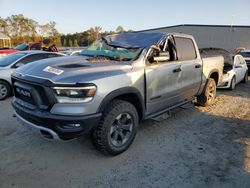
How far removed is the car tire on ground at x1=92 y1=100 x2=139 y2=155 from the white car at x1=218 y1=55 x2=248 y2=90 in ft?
19.8

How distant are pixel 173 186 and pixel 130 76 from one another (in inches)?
67.3

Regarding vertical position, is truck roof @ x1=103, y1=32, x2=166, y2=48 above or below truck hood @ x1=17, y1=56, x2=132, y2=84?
above

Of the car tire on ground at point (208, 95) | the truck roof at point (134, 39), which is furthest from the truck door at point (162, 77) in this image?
the car tire on ground at point (208, 95)

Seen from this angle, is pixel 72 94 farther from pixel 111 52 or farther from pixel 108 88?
pixel 111 52

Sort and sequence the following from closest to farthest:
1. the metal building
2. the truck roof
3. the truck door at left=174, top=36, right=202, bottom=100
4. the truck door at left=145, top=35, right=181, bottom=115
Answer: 1. the truck door at left=145, top=35, right=181, bottom=115
2. the truck roof
3. the truck door at left=174, top=36, right=202, bottom=100
4. the metal building

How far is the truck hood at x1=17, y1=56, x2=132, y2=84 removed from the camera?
3209 millimetres

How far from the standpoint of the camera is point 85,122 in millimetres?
3170

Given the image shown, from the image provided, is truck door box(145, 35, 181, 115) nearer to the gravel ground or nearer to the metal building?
the gravel ground

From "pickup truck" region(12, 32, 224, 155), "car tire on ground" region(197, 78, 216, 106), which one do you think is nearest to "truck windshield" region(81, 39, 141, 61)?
"pickup truck" region(12, 32, 224, 155)

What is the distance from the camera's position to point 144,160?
12.3 ft

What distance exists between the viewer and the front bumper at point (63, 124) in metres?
3.12

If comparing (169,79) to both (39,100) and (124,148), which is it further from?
(39,100)

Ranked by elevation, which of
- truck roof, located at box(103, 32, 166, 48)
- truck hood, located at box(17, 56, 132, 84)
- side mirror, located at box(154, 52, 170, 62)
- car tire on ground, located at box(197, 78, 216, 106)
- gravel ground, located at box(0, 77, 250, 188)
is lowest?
gravel ground, located at box(0, 77, 250, 188)

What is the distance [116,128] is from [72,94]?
39.0 inches
